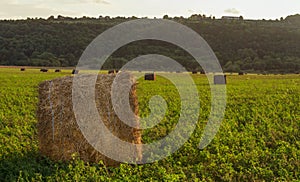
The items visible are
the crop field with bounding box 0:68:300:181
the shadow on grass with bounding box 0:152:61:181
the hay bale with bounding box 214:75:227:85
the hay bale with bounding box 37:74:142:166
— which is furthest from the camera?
the hay bale with bounding box 214:75:227:85

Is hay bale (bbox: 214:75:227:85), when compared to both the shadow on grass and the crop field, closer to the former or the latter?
the crop field

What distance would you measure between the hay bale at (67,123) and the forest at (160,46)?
69.3m

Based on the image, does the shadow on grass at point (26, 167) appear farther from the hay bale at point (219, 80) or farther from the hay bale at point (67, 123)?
the hay bale at point (219, 80)

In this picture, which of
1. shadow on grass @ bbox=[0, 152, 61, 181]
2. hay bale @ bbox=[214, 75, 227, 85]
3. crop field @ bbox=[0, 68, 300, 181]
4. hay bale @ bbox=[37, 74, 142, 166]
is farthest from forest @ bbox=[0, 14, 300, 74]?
shadow on grass @ bbox=[0, 152, 61, 181]

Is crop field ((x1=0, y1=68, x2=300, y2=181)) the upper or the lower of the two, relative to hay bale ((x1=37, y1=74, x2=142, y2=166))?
lower

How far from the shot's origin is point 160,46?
101562mm

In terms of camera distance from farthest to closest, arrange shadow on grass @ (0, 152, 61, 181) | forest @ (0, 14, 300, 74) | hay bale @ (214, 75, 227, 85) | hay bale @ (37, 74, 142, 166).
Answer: forest @ (0, 14, 300, 74) < hay bale @ (214, 75, 227, 85) < hay bale @ (37, 74, 142, 166) < shadow on grass @ (0, 152, 61, 181)

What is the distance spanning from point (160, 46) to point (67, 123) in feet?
295

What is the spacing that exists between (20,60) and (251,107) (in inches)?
2668

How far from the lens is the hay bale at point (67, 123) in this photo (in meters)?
12.1

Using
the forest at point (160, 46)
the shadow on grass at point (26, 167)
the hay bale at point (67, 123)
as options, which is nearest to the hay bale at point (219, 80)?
→ the hay bale at point (67, 123)

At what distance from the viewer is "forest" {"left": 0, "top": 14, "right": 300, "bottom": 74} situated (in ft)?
282

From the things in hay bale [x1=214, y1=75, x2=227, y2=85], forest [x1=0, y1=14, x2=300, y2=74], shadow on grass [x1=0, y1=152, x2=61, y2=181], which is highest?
forest [x1=0, y1=14, x2=300, y2=74]

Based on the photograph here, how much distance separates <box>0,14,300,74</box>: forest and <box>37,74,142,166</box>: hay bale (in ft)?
227
